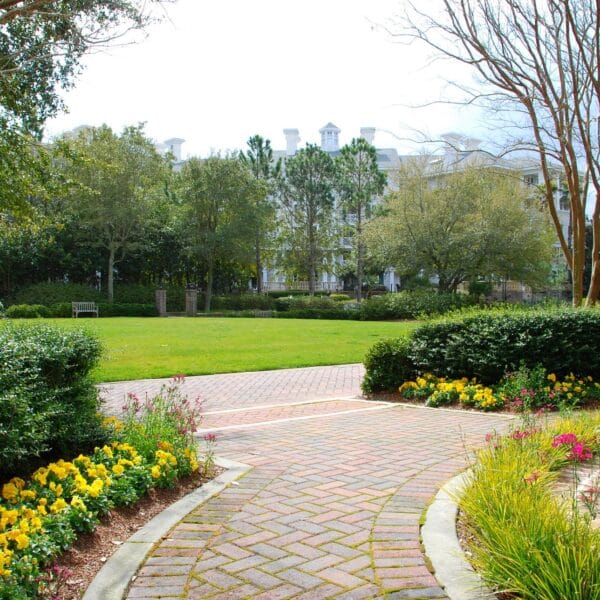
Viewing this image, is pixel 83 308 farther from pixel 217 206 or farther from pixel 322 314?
pixel 322 314

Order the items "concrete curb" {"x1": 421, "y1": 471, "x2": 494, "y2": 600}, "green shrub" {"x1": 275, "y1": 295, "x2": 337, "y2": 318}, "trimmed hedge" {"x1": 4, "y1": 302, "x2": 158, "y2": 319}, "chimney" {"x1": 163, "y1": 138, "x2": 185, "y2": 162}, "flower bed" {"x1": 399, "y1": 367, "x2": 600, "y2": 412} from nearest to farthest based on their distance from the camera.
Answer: "concrete curb" {"x1": 421, "y1": 471, "x2": 494, "y2": 600}
"flower bed" {"x1": 399, "y1": 367, "x2": 600, "y2": 412}
"trimmed hedge" {"x1": 4, "y1": 302, "x2": 158, "y2": 319}
"green shrub" {"x1": 275, "y1": 295, "x2": 337, "y2": 318}
"chimney" {"x1": 163, "y1": 138, "x2": 185, "y2": 162}

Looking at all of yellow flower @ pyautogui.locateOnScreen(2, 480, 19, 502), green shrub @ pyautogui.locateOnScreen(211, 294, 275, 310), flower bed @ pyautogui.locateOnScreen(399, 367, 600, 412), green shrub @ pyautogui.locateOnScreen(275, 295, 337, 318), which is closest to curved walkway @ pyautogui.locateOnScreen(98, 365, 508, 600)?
flower bed @ pyautogui.locateOnScreen(399, 367, 600, 412)

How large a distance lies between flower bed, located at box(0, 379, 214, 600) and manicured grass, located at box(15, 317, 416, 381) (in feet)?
14.2

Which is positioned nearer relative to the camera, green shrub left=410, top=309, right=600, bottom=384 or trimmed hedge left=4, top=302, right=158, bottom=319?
green shrub left=410, top=309, right=600, bottom=384

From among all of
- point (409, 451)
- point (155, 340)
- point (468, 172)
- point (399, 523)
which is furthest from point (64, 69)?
point (468, 172)

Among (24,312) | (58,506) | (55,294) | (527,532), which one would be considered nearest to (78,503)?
(58,506)

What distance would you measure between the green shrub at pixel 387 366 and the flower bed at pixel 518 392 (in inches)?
30.4

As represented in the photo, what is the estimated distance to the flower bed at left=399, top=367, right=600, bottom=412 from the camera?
7648 mm

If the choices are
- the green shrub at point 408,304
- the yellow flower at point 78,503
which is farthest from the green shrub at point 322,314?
the yellow flower at point 78,503

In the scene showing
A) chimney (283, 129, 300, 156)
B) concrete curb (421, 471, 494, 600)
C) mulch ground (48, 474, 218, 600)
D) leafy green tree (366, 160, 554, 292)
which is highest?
chimney (283, 129, 300, 156)

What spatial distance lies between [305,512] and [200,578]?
1084 mm

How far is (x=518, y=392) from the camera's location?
7766mm

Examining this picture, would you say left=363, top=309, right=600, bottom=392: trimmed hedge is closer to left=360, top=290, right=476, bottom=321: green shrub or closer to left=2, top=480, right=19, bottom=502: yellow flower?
left=2, top=480, right=19, bottom=502: yellow flower

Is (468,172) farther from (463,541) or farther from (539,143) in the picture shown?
(463,541)
